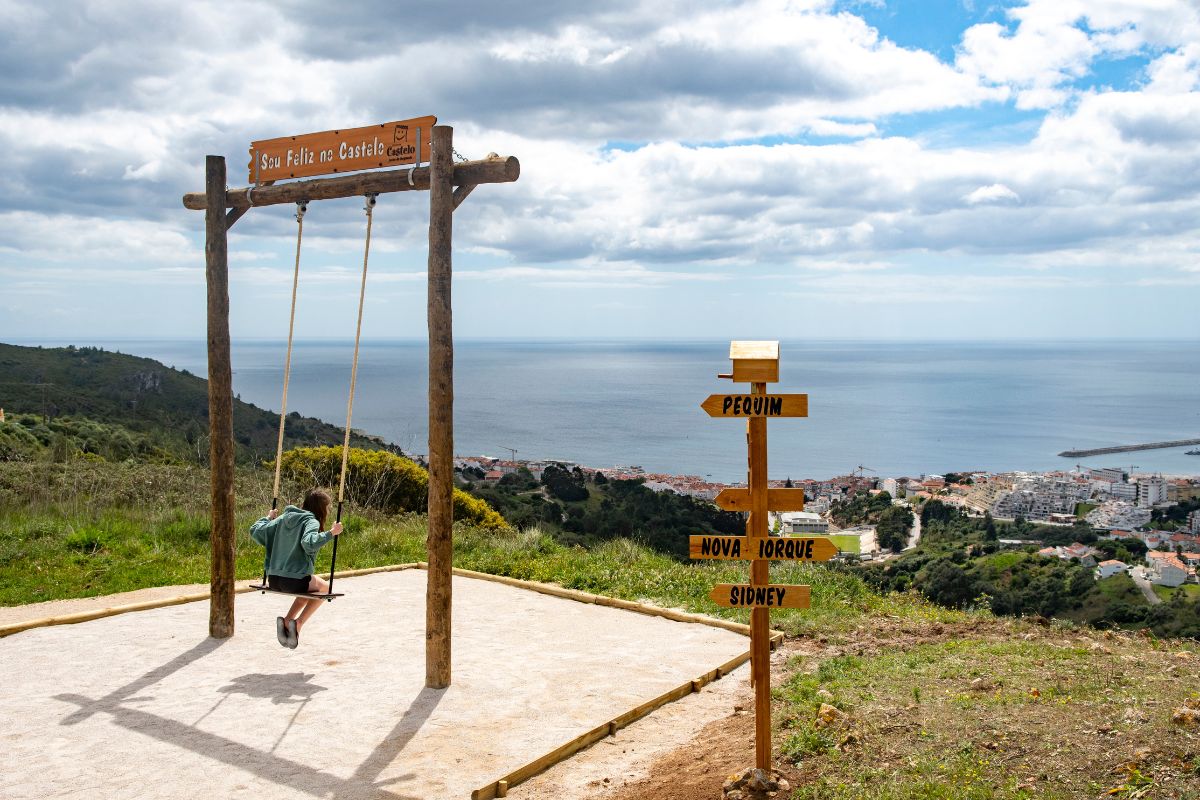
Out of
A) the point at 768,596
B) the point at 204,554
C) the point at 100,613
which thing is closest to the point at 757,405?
the point at 768,596

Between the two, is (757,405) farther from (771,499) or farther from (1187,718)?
(1187,718)

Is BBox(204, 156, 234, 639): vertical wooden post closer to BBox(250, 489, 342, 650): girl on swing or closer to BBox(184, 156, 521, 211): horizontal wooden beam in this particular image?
BBox(184, 156, 521, 211): horizontal wooden beam

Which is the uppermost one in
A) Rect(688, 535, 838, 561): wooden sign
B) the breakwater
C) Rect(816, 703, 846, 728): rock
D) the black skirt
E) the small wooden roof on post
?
the small wooden roof on post

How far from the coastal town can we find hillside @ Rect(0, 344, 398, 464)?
7705 mm

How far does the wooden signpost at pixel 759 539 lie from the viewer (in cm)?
450

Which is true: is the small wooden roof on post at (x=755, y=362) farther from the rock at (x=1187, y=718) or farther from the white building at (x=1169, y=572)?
the white building at (x=1169, y=572)

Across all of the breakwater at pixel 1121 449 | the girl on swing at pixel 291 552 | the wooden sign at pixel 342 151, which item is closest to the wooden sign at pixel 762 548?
the girl on swing at pixel 291 552

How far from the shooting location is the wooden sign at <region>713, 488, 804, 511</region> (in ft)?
15.1

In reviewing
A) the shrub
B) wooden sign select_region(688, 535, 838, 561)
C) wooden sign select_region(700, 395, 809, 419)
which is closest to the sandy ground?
wooden sign select_region(688, 535, 838, 561)

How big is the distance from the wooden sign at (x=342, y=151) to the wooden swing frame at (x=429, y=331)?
86 mm

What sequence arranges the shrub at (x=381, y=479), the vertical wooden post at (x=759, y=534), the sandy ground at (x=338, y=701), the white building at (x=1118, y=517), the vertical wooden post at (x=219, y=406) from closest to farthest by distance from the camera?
the vertical wooden post at (x=759, y=534) → the sandy ground at (x=338, y=701) → the vertical wooden post at (x=219, y=406) → the shrub at (x=381, y=479) → the white building at (x=1118, y=517)

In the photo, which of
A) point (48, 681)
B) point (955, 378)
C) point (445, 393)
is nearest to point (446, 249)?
point (445, 393)

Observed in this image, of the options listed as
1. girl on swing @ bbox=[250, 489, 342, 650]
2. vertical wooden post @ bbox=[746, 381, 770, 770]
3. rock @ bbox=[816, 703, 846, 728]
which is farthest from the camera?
girl on swing @ bbox=[250, 489, 342, 650]

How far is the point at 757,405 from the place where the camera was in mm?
4520
